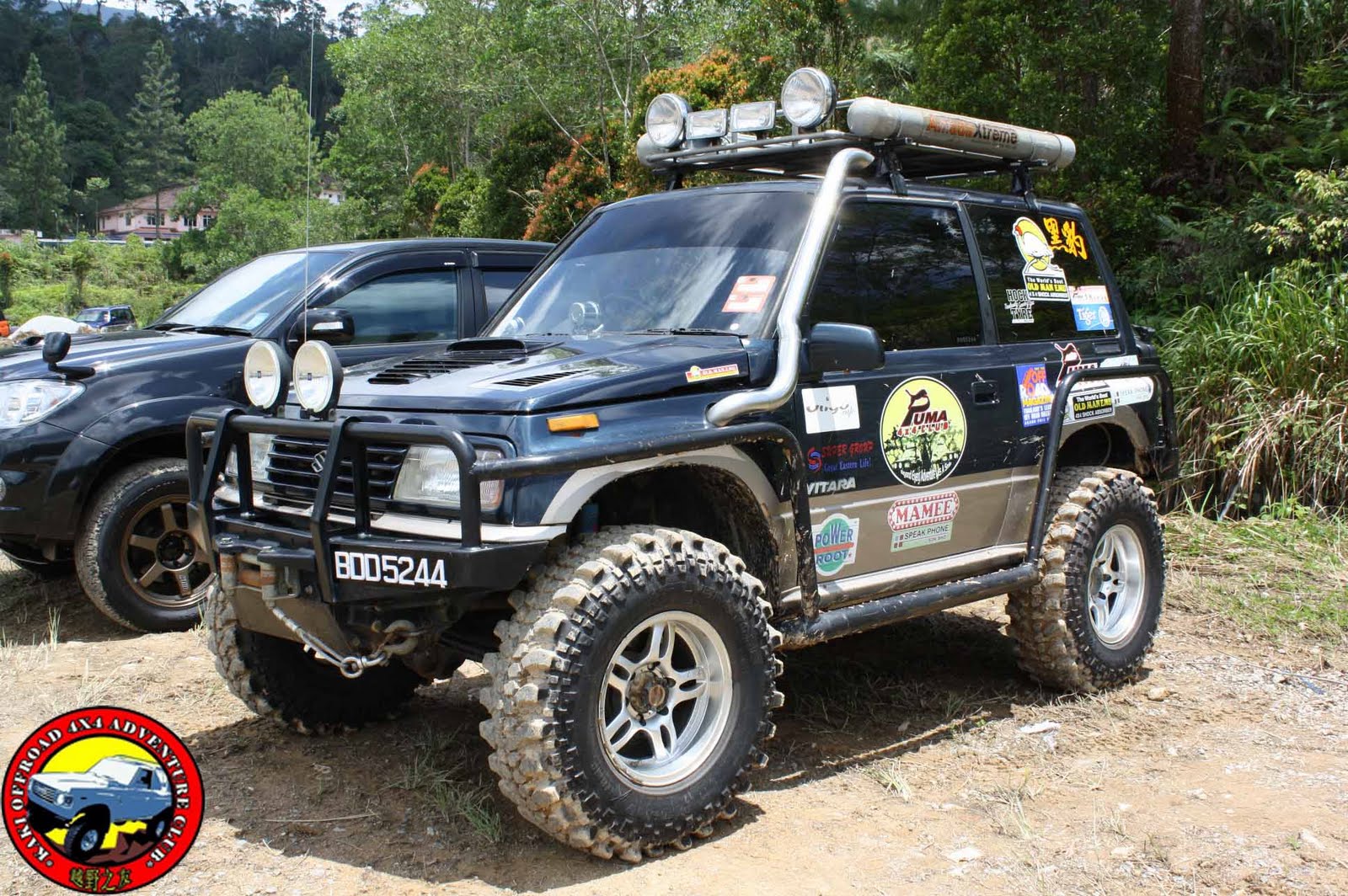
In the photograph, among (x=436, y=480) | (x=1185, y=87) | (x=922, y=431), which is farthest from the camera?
(x=1185, y=87)

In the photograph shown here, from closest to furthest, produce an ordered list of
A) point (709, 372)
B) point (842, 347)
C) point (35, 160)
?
point (709, 372) < point (842, 347) < point (35, 160)

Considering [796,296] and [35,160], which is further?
[35,160]

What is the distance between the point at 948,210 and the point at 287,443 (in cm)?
276

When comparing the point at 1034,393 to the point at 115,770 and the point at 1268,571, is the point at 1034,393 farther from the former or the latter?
the point at 115,770

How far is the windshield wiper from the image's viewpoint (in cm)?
426

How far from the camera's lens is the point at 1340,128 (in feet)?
32.1

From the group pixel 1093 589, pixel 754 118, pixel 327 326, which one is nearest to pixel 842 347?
pixel 754 118

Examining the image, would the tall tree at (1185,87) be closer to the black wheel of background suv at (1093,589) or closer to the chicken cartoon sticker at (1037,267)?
the chicken cartoon sticker at (1037,267)

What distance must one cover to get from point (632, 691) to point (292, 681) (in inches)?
59.3

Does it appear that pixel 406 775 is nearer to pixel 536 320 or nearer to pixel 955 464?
pixel 536 320

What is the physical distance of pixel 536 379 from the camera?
3.72 meters

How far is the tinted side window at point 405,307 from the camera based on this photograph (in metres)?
6.70

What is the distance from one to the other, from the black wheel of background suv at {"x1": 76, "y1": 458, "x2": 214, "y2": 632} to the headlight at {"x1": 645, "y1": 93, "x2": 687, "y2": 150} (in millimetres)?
2925

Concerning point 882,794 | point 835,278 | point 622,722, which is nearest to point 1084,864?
point 882,794
